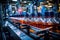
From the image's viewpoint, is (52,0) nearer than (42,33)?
No

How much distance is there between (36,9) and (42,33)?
0.40m

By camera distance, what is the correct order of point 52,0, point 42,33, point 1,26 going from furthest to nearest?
1. point 1,26
2. point 52,0
3. point 42,33

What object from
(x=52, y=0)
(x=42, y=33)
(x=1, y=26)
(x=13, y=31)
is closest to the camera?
(x=42, y=33)

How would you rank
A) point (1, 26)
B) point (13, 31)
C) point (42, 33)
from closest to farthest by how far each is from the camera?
point (42, 33) < point (13, 31) < point (1, 26)

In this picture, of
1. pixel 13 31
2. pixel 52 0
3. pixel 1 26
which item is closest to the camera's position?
pixel 52 0

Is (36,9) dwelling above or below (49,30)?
above

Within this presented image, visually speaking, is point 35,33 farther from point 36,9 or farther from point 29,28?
point 36,9

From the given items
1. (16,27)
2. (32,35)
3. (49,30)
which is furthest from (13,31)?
(49,30)

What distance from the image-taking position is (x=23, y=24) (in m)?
2.18

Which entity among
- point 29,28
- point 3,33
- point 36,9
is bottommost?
point 3,33

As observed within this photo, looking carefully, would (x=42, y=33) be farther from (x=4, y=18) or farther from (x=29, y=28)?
(x=4, y=18)

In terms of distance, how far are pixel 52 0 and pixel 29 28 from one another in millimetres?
521

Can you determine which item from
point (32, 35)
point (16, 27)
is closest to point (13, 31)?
point (16, 27)

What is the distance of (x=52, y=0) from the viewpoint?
206 centimetres
